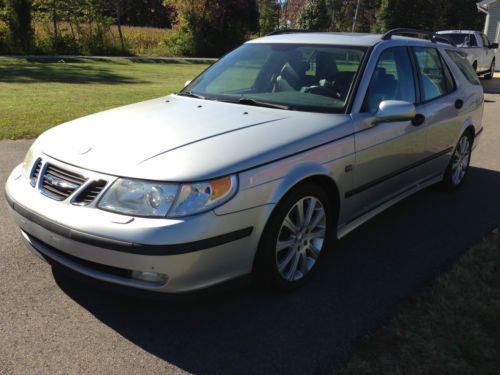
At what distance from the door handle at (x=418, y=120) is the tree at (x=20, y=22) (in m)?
25.0

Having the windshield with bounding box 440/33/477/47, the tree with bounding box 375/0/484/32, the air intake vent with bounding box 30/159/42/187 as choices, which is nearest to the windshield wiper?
the air intake vent with bounding box 30/159/42/187

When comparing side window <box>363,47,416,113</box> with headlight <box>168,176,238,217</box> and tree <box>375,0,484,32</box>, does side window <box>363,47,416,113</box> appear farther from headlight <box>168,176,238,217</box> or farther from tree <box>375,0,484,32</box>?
tree <box>375,0,484,32</box>

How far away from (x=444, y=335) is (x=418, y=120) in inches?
79.5

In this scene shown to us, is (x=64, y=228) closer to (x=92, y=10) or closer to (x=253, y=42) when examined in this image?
(x=253, y=42)

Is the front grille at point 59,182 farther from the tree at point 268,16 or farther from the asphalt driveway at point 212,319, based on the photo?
the tree at point 268,16

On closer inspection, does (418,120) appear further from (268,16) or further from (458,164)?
(268,16)

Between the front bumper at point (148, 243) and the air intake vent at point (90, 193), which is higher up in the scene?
the air intake vent at point (90, 193)

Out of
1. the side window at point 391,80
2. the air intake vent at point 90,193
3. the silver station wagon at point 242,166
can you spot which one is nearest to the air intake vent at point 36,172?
the silver station wagon at point 242,166

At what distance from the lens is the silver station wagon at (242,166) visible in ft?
8.73

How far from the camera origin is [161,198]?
2.66 metres

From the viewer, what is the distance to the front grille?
2840 mm

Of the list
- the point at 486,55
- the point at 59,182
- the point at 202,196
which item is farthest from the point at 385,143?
the point at 486,55

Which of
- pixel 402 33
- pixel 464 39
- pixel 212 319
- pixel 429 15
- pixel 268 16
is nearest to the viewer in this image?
pixel 212 319

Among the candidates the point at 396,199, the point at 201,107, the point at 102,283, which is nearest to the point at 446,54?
the point at 396,199
